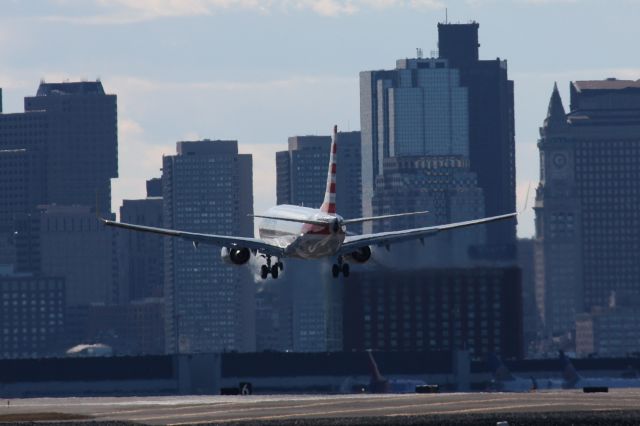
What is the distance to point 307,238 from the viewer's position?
170 m

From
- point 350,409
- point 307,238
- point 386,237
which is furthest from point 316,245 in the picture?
point 350,409

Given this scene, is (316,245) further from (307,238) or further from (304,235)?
(304,235)

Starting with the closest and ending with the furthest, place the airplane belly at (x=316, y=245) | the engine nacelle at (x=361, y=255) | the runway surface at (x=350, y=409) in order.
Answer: the runway surface at (x=350, y=409) → the airplane belly at (x=316, y=245) → the engine nacelle at (x=361, y=255)

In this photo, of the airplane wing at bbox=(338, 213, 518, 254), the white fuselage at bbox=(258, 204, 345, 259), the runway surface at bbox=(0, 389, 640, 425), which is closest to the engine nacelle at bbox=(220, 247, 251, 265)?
the white fuselage at bbox=(258, 204, 345, 259)

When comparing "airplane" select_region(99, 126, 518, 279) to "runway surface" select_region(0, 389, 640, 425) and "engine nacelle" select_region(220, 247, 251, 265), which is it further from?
"runway surface" select_region(0, 389, 640, 425)

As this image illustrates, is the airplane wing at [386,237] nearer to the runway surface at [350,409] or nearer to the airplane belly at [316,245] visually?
the airplane belly at [316,245]

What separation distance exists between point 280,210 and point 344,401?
2001 centimetres

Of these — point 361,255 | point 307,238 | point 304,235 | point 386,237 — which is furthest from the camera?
point 386,237

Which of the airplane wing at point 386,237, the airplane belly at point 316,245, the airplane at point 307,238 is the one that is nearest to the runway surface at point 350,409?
the airplane at point 307,238

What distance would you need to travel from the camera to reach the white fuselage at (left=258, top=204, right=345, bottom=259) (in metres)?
168

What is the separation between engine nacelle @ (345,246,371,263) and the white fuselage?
6.47ft

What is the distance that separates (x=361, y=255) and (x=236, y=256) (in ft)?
35.3

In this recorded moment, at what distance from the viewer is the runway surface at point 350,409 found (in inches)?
5630

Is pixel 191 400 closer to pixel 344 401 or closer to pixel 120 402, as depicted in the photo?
pixel 120 402
